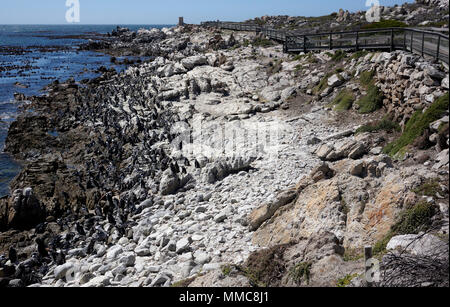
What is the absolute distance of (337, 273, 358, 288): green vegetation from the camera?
6.26 meters

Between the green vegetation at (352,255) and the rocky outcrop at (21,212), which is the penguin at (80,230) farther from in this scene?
the green vegetation at (352,255)

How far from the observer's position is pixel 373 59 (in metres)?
19.5

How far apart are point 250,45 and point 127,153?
83.7 ft

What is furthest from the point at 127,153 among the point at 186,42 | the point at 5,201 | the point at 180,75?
the point at 186,42

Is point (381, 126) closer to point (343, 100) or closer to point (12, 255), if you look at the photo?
point (343, 100)

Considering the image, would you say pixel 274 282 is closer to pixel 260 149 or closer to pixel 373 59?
pixel 260 149

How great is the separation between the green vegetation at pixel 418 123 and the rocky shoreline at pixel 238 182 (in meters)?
0.09

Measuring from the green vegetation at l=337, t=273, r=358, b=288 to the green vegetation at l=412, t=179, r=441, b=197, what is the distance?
9.07 ft

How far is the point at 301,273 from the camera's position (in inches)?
273

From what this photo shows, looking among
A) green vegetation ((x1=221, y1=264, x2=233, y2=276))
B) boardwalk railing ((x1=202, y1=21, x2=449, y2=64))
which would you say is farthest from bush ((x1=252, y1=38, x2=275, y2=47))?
green vegetation ((x1=221, y1=264, x2=233, y2=276))

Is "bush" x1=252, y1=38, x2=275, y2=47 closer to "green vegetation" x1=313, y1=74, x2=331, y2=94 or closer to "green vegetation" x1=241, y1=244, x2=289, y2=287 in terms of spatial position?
"green vegetation" x1=313, y1=74, x2=331, y2=94

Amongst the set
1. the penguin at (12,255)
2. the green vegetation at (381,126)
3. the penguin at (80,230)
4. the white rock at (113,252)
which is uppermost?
the green vegetation at (381,126)

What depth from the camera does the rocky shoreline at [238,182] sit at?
798 centimetres

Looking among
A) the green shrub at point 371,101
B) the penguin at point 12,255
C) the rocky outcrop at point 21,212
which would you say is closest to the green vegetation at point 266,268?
the penguin at point 12,255
